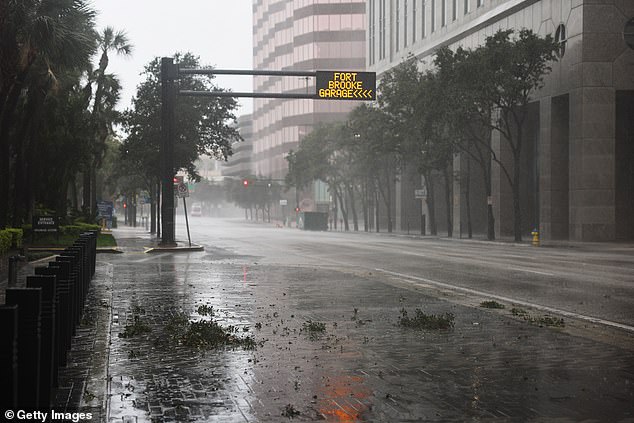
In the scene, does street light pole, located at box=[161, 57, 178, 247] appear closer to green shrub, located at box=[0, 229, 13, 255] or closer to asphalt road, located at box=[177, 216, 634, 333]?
asphalt road, located at box=[177, 216, 634, 333]

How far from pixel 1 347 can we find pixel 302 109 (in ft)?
451

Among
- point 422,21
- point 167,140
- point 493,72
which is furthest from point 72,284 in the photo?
point 422,21

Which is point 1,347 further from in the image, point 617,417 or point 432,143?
point 432,143

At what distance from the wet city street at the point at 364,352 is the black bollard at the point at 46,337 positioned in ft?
1.81

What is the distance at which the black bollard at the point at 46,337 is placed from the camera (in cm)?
607

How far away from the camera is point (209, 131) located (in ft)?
154

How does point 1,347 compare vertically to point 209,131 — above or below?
below

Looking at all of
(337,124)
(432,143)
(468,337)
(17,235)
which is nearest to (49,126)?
(17,235)

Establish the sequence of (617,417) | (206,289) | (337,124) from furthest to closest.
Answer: (337,124), (206,289), (617,417)

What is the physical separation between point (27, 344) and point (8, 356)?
667 mm

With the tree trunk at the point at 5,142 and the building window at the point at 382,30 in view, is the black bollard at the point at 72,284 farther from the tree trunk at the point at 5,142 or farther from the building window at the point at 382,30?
the building window at the point at 382,30

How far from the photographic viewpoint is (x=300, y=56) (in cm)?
13925

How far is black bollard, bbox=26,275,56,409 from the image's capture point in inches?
239

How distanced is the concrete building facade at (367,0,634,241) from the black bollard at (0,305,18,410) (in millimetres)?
46966
